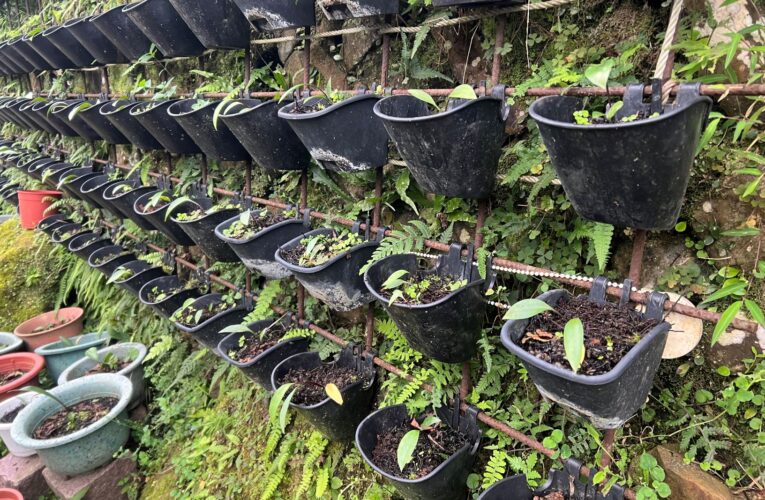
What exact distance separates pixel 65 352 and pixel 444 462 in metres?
3.36

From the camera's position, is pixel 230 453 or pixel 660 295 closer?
pixel 660 295

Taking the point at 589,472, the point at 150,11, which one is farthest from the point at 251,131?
the point at 589,472

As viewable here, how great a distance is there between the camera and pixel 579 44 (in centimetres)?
142

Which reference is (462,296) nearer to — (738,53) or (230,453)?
(738,53)

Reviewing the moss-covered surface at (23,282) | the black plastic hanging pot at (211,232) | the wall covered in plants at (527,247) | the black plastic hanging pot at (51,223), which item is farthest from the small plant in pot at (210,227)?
the moss-covered surface at (23,282)

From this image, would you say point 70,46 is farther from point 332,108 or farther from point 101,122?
point 332,108

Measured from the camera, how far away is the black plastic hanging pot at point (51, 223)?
4191 mm

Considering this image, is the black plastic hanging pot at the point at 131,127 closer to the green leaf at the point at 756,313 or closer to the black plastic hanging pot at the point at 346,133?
the black plastic hanging pot at the point at 346,133

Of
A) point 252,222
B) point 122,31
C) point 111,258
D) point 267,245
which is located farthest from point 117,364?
point 122,31

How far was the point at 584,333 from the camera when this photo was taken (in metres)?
1.17

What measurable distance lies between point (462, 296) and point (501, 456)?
0.59 metres

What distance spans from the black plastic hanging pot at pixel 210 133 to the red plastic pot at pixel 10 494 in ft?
7.48

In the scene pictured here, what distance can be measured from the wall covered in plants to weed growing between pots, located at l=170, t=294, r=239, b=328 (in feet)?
0.64

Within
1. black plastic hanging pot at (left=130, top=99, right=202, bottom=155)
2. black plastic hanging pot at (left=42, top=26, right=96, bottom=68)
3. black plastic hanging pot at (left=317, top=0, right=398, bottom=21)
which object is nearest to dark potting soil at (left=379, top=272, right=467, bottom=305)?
black plastic hanging pot at (left=317, top=0, right=398, bottom=21)
